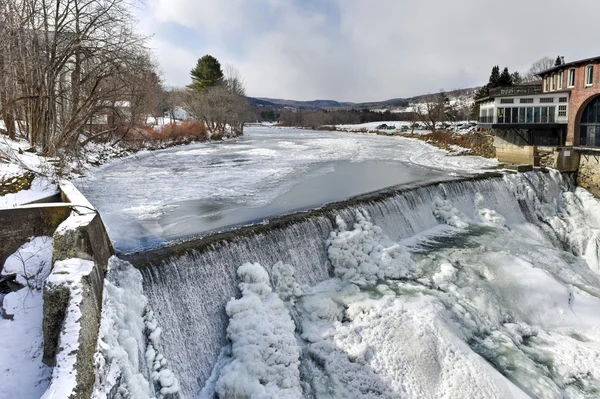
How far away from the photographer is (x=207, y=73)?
180 feet

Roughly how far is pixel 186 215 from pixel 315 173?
8.64 m

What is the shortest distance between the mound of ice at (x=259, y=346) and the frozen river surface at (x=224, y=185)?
105 inches

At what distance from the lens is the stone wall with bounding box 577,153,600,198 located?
1814 centimetres

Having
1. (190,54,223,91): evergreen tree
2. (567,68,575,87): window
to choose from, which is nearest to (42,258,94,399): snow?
(567,68,575,87): window

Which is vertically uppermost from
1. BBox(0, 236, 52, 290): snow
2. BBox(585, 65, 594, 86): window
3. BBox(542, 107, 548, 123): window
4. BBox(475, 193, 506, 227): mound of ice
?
BBox(585, 65, 594, 86): window

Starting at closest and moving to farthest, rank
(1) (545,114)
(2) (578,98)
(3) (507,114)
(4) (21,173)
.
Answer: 1. (4) (21,173)
2. (2) (578,98)
3. (1) (545,114)
4. (3) (507,114)

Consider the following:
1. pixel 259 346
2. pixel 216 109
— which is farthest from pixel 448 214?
pixel 216 109

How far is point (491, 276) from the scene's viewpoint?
921cm

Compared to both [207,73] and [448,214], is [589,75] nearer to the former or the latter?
[448,214]

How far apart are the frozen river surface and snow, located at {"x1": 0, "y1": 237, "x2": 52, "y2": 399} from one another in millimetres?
2317

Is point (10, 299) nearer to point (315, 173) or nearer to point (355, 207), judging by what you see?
point (355, 207)

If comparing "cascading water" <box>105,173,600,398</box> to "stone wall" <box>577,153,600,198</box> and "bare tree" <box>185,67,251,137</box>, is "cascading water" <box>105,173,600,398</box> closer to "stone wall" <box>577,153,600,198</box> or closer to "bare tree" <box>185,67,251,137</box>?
"stone wall" <box>577,153,600,198</box>

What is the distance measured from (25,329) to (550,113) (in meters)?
26.6

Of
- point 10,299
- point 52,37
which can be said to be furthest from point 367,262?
point 52,37
